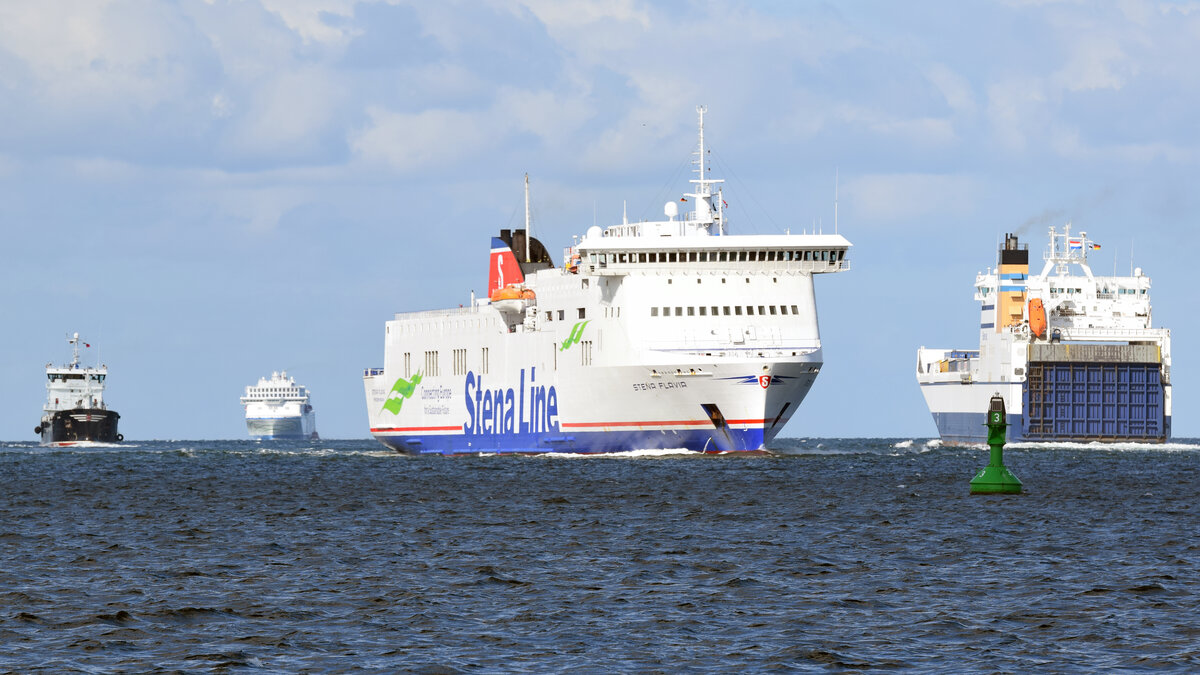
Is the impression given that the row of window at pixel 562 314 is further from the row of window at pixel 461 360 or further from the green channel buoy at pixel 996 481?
the green channel buoy at pixel 996 481

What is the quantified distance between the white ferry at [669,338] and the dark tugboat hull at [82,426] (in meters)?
60.3

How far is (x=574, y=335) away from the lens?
217ft

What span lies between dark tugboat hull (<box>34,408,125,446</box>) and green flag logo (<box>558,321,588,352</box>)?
65.6 m

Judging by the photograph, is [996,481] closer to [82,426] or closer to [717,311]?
[717,311]

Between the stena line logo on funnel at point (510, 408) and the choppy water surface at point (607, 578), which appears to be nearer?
the choppy water surface at point (607, 578)

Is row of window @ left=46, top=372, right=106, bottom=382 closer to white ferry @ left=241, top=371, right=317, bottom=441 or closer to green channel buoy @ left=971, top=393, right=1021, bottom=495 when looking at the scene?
white ferry @ left=241, top=371, right=317, bottom=441

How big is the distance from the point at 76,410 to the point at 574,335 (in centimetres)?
6804

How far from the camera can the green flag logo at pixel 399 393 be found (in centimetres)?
8400

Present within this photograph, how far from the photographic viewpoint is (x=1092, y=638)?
2023 centimetres

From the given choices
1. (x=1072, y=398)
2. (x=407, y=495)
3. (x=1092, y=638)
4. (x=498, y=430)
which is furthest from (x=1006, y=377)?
(x=1092, y=638)

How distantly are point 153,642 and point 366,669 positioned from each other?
3.15m

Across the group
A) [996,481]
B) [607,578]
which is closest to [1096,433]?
[996,481]

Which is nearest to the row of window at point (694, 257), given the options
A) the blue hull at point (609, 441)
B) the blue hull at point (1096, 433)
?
the blue hull at point (609, 441)

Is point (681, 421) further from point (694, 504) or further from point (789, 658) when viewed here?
point (789, 658)
